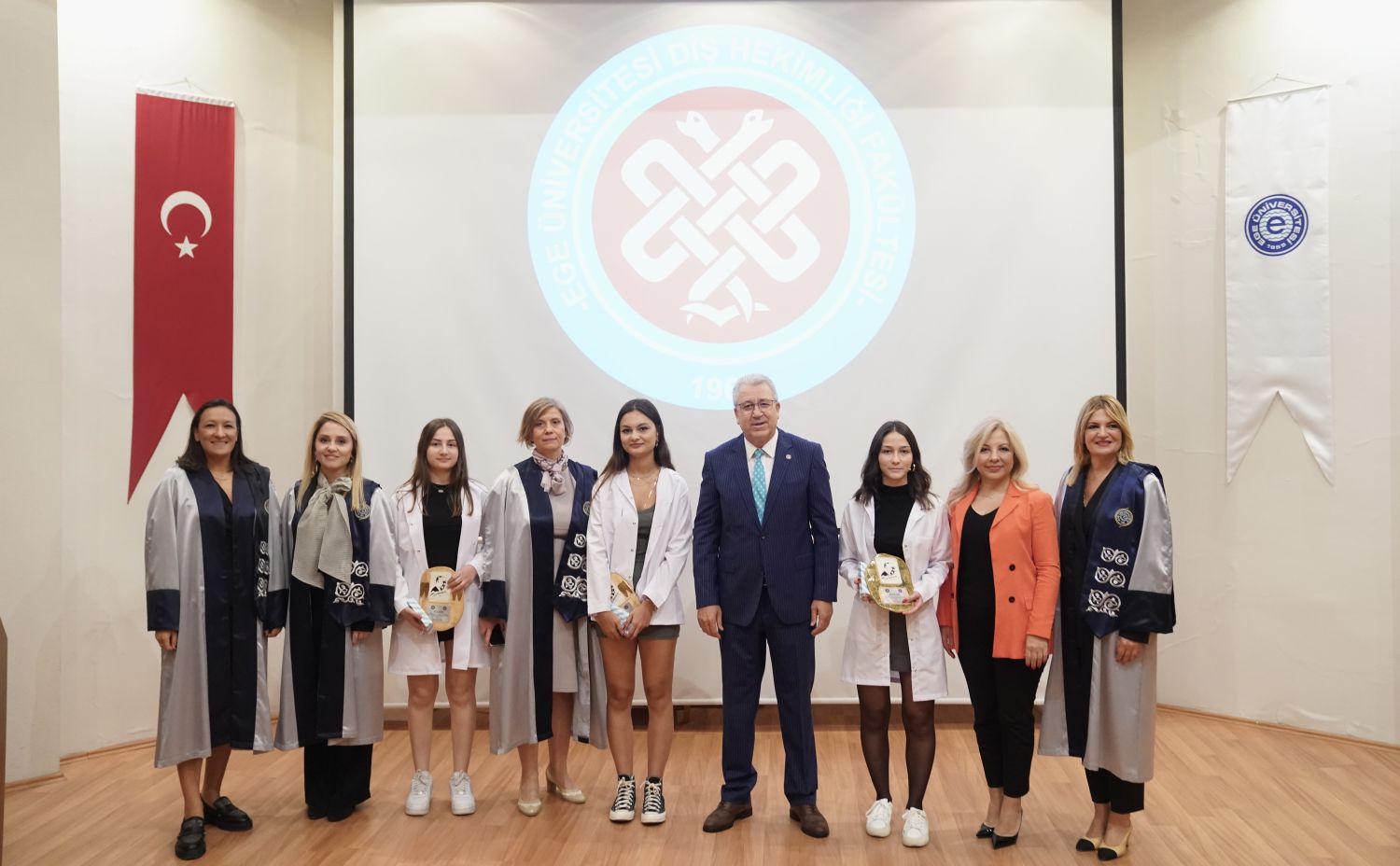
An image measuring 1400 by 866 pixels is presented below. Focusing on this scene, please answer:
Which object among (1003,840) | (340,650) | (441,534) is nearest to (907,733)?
(1003,840)

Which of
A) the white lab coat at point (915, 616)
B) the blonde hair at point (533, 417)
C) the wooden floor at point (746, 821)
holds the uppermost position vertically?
the blonde hair at point (533, 417)

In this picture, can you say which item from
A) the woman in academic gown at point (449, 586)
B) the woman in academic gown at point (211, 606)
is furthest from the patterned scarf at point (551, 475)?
the woman in academic gown at point (211, 606)

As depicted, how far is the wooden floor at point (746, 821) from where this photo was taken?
11.4 feet

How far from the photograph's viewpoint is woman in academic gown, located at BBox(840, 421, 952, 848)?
356cm

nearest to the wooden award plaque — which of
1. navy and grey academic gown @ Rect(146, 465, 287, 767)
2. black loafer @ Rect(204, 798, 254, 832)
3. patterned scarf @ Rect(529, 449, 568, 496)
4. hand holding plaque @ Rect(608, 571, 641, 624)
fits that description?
hand holding plaque @ Rect(608, 571, 641, 624)

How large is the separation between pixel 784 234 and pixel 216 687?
3276 mm

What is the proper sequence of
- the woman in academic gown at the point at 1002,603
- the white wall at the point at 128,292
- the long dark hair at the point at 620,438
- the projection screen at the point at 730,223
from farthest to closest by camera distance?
the projection screen at the point at 730,223
the white wall at the point at 128,292
the long dark hair at the point at 620,438
the woman in academic gown at the point at 1002,603

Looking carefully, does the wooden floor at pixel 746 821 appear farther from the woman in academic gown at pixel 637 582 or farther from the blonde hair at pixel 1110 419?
the blonde hair at pixel 1110 419

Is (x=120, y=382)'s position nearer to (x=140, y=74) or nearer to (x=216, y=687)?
(x=140, y=74)

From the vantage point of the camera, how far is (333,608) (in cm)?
370

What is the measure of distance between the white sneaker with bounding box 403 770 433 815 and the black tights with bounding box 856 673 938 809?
5.54 feet

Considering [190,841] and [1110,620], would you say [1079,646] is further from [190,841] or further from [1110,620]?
[190,841]

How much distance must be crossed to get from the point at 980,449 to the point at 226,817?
3.09 metres

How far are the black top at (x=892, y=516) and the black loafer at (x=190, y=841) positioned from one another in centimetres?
259
